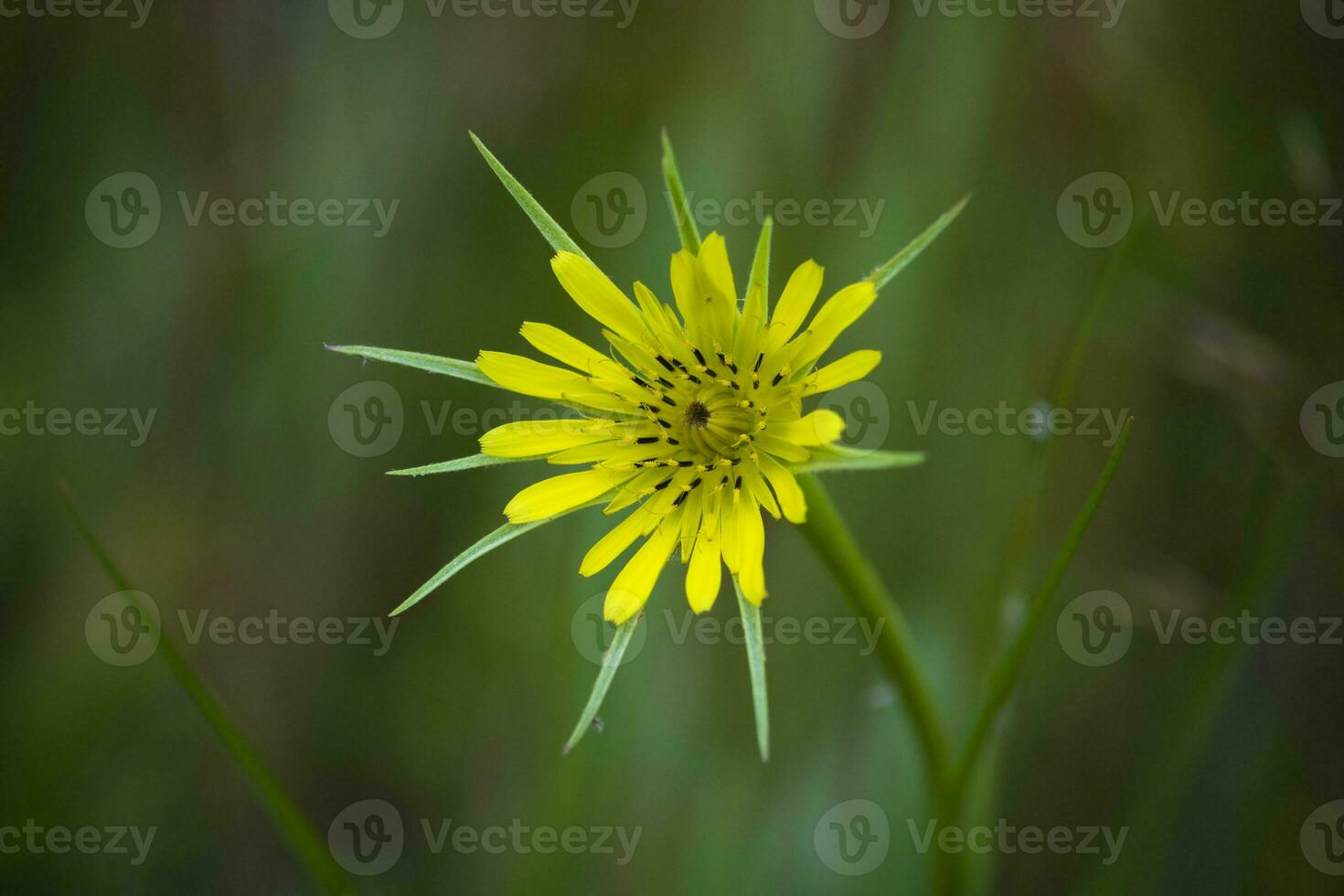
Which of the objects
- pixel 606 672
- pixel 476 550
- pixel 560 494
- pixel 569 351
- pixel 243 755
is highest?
pixel 569 351

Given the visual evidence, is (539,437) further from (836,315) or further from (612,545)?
(836,315)

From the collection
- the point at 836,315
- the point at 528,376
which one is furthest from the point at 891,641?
the point at 528,376

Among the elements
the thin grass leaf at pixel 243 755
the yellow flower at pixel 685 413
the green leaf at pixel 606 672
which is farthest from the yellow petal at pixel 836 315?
the thin grass leaf at pixel 243 755

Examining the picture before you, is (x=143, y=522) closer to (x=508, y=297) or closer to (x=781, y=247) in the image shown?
(x=508, y=297)

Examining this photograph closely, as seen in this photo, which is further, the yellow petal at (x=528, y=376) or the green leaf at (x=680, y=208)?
the yellow petal at (x=528, y=376)

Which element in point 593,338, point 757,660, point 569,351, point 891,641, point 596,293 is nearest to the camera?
point 757,660

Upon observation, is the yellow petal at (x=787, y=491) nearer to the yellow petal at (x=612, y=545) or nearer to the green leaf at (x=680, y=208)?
the yellow petal at (x=612, y=545)
